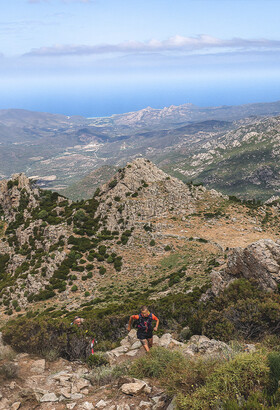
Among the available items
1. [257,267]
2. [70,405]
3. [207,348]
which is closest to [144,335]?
[207,348]

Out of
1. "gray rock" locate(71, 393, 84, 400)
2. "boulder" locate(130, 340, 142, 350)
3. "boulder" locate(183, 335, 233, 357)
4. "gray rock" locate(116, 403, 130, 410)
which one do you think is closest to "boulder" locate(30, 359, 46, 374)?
"gray rock" locate(71, 393, 84, 400)

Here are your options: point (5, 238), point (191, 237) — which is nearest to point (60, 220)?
point (5, 238)

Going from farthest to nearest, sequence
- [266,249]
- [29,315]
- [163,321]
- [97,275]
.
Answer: [97,275], [29,315], [266,249], [163,321]

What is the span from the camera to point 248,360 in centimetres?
845

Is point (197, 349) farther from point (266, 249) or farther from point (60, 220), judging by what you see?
point (60, 220)

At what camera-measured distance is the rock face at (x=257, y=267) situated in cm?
2047

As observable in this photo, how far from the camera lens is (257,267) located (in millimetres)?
21750

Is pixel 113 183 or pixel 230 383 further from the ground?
pixel 113 183

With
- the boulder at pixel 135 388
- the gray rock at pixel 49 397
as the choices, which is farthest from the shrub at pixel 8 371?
the boulder at pixel 135 388

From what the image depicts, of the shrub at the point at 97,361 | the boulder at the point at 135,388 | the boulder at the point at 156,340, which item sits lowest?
the boulder at the point at 156,340

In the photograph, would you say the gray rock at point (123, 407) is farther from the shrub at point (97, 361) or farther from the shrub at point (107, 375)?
the shrub at point (97, 361)

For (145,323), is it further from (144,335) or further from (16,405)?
(16,405)

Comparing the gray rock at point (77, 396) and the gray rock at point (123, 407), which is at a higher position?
the gray rock at point (123, 407)

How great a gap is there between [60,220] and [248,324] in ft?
141
